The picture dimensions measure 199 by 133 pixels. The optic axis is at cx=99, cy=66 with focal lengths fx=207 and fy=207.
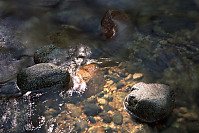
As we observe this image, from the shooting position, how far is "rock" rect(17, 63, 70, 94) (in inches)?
137

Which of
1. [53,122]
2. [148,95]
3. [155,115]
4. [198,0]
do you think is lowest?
[53,122]

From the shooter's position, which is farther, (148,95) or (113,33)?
(113,33)

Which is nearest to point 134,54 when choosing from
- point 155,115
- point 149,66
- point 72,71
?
point 149,66

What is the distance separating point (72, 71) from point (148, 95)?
1.57 metres

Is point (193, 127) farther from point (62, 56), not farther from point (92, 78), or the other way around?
point (62, 56)

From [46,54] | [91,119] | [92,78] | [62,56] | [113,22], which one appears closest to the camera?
[91,119]

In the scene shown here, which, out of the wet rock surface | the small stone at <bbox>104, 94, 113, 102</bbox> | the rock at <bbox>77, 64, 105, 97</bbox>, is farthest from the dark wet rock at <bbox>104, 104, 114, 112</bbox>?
the wet rock surface

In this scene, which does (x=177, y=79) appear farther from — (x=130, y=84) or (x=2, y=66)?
(x=2, y=66)

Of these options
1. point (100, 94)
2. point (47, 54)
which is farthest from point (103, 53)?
point (100, 94)

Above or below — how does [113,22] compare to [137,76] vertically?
above

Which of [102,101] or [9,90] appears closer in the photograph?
[102,101]

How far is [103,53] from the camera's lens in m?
4.55

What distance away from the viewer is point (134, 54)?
443 cm

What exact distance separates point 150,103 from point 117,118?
540 mm
